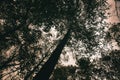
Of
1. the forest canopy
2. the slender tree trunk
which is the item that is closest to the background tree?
the forest canopy

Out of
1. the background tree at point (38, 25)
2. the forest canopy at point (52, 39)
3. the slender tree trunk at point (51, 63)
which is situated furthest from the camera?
the slender tree trunk at point (51, 63)

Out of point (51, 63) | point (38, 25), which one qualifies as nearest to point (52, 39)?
point (51, 63)

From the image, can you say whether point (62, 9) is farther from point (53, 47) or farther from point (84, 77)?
point (84, 77)

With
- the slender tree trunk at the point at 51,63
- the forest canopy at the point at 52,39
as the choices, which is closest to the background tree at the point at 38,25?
the forest canopy at the point at 52,39

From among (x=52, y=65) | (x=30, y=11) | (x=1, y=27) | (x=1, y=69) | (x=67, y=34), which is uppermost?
(x=30, y=11)

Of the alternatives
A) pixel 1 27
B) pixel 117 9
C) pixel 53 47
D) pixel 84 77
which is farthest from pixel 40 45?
pixel 117 9

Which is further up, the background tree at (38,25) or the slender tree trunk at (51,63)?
the background tree at (38,25)

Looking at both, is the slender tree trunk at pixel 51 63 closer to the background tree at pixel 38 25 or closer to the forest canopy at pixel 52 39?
the forest canopy at pixel 52 39

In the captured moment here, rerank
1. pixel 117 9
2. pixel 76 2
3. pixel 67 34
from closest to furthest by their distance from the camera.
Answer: pixel 76 2 < pixel 67 34 < pixel 117 9
